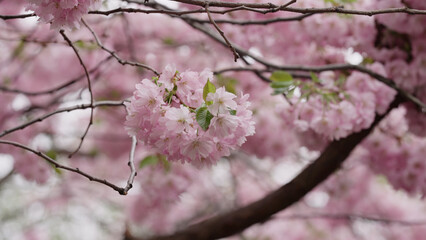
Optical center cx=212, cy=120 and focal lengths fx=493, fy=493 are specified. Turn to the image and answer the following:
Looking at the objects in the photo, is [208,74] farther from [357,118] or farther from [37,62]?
[37,62]

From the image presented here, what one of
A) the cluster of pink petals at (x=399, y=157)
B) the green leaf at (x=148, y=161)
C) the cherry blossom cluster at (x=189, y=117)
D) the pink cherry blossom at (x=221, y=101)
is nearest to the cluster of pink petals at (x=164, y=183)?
the green leaf at (x=148, y=161)

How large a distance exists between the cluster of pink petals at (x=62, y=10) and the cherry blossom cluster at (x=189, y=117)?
0.63 feet

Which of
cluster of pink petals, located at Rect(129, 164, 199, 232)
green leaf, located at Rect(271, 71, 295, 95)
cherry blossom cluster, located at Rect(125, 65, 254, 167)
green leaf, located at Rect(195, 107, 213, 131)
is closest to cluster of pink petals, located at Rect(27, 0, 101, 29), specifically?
cherry blossom cluster, located at Rect(125, 65, 254, 167)

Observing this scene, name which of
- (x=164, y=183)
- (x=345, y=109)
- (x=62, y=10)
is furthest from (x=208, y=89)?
(x=164, y=183)

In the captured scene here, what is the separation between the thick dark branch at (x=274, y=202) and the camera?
1841 millimetres

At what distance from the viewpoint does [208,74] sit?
102 centimetres

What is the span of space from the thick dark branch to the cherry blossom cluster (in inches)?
34.2

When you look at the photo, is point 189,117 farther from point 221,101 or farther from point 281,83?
point 281,83

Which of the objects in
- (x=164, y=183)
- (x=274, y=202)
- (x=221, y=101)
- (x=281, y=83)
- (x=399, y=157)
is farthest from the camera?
(x=164, y=183)

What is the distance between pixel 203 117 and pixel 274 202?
973 mm

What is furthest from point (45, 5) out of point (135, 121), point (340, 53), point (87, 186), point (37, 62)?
point (87, 186)

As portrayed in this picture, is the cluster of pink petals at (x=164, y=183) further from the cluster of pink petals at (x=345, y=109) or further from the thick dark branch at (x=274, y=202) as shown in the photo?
the cluster of pink petals at (x=345, y=109)

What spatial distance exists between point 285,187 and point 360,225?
4.03 m

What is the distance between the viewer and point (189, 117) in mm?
952
